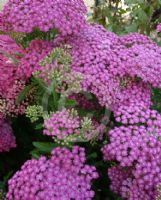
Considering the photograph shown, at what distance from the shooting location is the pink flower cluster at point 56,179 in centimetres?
119

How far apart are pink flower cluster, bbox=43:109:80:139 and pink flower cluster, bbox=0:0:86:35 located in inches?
12.4

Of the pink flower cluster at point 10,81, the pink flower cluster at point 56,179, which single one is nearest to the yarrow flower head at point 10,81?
the pink flower cluster at point 10,81

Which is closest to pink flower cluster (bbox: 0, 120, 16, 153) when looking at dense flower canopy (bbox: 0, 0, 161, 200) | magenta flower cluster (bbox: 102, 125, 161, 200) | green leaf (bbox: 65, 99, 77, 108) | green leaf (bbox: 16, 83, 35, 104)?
dense flower canopy (bbox: 0, 0, 161, 200)

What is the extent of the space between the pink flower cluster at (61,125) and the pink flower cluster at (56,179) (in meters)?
0.06

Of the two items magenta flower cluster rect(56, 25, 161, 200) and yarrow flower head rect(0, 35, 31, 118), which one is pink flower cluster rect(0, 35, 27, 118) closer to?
yarrow flower head rect(0, 35, 31, 118)

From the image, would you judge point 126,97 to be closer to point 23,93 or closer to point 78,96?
point 78,96

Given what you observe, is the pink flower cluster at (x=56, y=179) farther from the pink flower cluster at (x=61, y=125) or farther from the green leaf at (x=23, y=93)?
the green leaf at (x=23, y=93)

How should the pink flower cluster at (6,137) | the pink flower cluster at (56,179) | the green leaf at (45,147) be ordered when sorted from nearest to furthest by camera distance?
the pink flower cluster at (56,179) → the green leaf at (45,147) → the pink flower cluster at (6,137)

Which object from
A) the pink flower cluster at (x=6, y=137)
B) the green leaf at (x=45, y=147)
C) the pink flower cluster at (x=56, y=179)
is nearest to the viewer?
the pink flower cluster at (x=56, y=179)

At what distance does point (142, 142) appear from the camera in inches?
49.6

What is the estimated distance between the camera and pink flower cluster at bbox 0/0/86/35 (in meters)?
1.41

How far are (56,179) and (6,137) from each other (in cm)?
41

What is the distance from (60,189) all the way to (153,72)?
0.52 meters

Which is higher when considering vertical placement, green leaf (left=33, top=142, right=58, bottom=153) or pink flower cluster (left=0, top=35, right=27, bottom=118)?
pink flower cluster (left=0, top=35, right=27, bottom=118)
